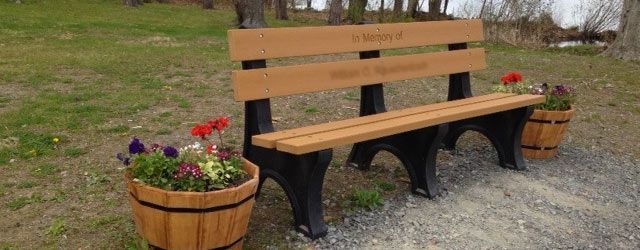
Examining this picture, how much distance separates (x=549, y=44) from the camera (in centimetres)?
1791

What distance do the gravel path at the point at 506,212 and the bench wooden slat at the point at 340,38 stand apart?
1083mm

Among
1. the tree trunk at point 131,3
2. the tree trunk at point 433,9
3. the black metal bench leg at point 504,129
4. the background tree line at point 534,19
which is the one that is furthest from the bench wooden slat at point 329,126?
the tree trunk at point 131,3

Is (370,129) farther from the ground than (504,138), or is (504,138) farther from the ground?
(370,129)

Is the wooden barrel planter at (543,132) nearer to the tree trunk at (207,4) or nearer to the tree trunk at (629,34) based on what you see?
the tree trunk at (629,34)

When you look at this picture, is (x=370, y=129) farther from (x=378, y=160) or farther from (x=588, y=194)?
(x=588, y=194)

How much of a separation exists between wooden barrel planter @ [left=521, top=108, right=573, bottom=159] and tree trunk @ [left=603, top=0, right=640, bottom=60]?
8.61 meters

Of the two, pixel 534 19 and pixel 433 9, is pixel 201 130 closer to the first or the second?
pixel 534 19

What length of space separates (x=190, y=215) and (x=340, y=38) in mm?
1932

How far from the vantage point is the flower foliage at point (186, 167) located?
3000 millimetres

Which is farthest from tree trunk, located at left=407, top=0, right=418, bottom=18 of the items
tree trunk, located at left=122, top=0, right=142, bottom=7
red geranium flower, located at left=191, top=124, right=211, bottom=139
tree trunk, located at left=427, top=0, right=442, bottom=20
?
red geranium flower, located at left=191, top=124, right=211, bottom=139

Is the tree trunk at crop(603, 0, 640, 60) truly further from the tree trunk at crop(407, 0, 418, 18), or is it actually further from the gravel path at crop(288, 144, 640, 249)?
the tree trunk at crop(407, 0, 418, 18)

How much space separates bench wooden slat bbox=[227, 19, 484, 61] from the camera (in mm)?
3727

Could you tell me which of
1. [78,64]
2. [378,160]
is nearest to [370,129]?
[378,160]

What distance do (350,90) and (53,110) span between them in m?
3.71
